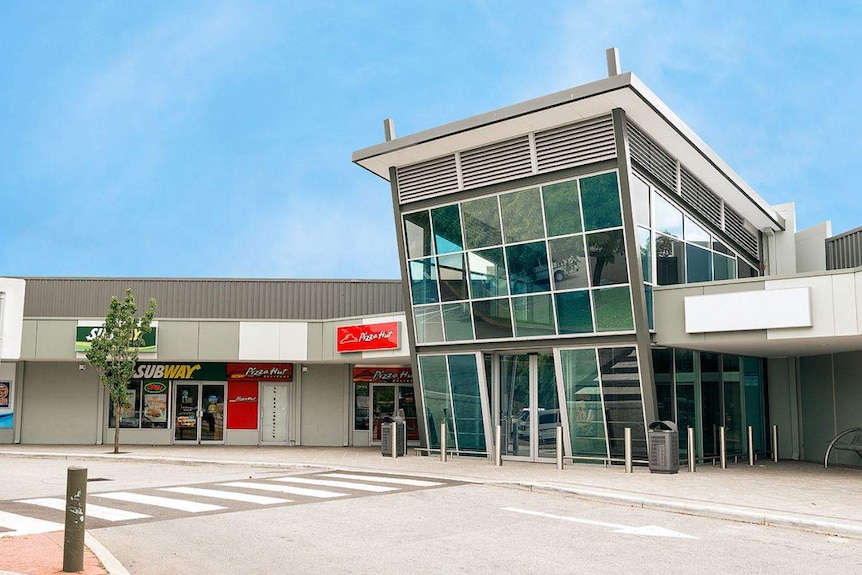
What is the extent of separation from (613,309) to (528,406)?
394cm

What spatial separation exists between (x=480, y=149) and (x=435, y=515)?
11.4 m

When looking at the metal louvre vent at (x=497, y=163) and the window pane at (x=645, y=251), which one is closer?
the window pane at (x=645, y=251)

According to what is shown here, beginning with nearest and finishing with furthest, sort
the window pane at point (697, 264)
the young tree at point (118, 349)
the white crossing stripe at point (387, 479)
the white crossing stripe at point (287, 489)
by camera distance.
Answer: the white crossing stripe at point (287, 489), the white crossing stripe at point (387, 479), the window pane at point (697, 264), the young tree at point (118, 349)

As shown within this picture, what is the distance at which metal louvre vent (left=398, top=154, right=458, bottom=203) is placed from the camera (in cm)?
2222

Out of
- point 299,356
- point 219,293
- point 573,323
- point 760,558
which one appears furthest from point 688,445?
point 219,293

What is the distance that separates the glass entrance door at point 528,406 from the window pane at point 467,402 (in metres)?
0.63

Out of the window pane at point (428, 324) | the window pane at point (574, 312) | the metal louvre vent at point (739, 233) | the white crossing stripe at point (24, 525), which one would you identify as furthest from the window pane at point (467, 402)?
the white crossing stripe at point (24, 525)

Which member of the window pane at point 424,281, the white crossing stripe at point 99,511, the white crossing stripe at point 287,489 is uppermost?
the window pane at point 424,281

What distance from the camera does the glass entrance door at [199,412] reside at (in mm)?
30172

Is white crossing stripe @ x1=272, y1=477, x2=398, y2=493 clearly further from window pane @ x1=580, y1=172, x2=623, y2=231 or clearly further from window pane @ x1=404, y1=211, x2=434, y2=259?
window pane @ x1=580, y1=172, x2=623, y2=231

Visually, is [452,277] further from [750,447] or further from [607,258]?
[750,447]

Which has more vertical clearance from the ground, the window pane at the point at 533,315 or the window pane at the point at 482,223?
the window pane at the point at 482,223

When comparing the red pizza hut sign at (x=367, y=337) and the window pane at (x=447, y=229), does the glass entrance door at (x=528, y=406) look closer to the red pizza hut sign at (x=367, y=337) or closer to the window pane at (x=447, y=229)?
the window pane at (x=447, y=229)

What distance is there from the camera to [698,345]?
20.0 meters
